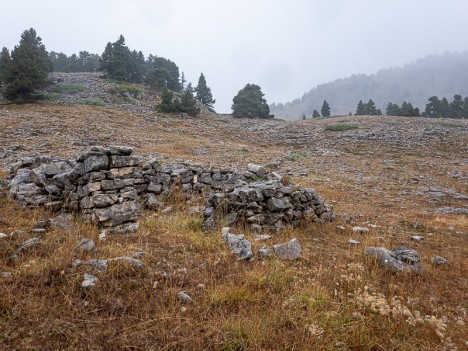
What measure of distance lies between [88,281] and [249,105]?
168ft

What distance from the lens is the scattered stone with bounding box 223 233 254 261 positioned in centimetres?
500

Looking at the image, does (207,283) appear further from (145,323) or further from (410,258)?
(410,258)

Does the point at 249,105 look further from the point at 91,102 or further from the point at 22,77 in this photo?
the point at 22,77

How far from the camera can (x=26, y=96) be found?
33.4 meters

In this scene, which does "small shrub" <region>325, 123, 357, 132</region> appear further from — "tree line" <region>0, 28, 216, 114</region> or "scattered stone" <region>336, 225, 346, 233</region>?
"scattered stone" <region>336, 225, 346, 233</region>

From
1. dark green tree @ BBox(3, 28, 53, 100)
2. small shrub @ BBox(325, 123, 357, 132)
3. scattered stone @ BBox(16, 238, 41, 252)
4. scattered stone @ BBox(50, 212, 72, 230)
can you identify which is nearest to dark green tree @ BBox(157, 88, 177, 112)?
dark green tree @ BBox(3, 28, 53, 100)

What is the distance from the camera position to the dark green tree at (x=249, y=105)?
5197cm

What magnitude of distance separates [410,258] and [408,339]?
284 centimetres

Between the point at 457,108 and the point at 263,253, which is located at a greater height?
the point at 457,108

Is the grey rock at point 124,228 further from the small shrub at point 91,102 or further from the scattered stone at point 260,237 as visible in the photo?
the small shrub at point 91,102

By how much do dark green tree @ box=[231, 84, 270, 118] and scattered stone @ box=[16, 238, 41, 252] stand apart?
49.1 m

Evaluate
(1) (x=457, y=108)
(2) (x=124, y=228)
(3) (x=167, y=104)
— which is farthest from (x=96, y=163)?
(1) (x=457, y=108)

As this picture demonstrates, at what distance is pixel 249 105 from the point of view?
172 feet

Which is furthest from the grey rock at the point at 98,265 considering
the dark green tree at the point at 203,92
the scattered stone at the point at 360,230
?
the dark green tree at the point at 203,92
